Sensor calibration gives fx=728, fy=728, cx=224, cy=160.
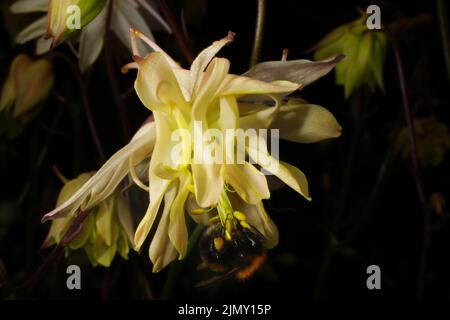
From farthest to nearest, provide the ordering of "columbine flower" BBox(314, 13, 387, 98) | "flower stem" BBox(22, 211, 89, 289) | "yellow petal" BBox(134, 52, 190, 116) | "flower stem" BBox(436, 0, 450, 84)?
"columbine flower" BBox(314, 13, 387, 98) → "flower stem" BBox(436, 0, 450, 84) → "flower stem" BBox(22, 211, 89, 289) → "yellow petal" BBox(134, 52, 190, 116)

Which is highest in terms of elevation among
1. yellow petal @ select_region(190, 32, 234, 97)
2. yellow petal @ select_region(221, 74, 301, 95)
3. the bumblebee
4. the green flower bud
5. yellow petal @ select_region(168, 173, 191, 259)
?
the green flower bud

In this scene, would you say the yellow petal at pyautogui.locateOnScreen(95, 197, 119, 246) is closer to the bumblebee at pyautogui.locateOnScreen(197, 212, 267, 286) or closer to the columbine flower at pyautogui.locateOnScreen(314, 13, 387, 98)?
the bumblebee at pyautogui.locateOnScreen(197, 212, 267, 286)

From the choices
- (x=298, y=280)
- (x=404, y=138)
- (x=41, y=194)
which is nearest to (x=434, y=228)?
(x=404, y=138)

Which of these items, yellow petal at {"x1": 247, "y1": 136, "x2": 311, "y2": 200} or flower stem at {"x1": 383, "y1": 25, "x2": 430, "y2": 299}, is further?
flower stem at {"x1": 383, "y1": 25, "x2": 430, "y2": 299}

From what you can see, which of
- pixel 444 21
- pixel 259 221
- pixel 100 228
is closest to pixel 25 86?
pixel 100 228

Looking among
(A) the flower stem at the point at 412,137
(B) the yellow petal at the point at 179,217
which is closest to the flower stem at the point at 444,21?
(A) the flower stem at the point at 412,137

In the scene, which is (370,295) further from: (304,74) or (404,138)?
(304,74)

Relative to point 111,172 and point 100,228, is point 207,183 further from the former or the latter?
point 100,228

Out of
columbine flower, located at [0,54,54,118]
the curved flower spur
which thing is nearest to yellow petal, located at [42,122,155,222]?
the curved flower spur
